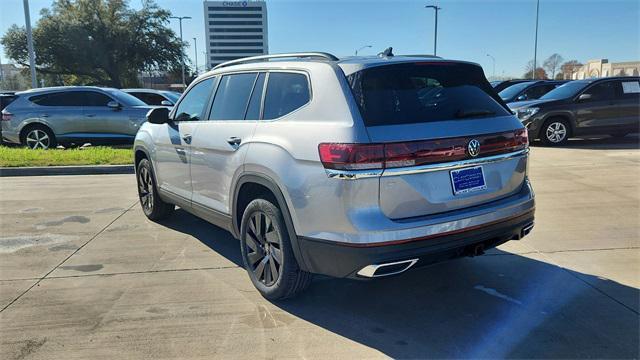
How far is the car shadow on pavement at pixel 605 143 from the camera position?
1198 cm

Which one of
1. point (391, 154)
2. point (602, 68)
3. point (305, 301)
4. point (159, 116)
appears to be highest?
point (602, 68)

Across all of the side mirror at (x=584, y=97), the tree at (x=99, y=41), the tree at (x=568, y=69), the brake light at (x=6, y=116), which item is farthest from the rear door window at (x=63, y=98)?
the tree at (x=568, y=69)

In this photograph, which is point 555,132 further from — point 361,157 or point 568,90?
point 361,157

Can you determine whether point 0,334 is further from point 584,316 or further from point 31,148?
point 31,148

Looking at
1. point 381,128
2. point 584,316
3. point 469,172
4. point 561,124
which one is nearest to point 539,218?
point 584,316

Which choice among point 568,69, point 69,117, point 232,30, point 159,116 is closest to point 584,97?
point 159,116

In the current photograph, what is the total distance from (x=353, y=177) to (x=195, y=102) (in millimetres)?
2641

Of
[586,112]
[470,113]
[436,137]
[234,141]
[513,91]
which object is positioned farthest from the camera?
[513,91]

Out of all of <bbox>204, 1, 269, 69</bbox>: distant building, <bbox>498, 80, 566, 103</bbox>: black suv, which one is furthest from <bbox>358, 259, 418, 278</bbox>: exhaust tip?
<bbox>204, 1, 269, 69</bbox>: distant building

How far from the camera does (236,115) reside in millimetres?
4219

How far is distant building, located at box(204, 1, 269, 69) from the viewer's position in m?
76.0

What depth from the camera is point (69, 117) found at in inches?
485

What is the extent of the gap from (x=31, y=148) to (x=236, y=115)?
10.5 m

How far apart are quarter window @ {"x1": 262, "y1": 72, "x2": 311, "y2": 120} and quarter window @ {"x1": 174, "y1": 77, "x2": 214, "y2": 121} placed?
1117mm
